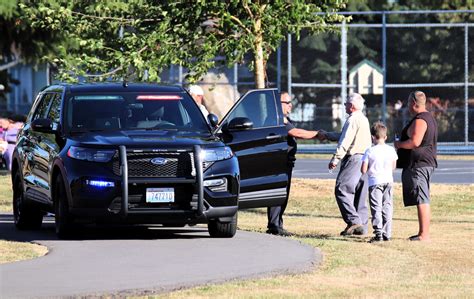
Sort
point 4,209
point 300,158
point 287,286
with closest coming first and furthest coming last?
point 287,286, point 4,209, point 300,158

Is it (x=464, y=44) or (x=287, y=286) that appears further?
(x=464, y=44)

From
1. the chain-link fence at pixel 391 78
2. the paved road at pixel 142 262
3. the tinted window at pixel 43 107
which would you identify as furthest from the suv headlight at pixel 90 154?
the chain-link fence at pixel 391 78

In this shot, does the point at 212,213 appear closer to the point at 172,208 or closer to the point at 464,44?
the point at 172,208

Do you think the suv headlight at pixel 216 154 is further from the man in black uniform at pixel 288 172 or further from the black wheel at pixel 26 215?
the black wheel at pixel 26 215

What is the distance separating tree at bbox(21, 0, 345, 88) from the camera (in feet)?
75.5

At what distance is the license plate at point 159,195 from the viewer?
15062 millimetres

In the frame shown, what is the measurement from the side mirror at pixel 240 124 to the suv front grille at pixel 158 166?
130 cm

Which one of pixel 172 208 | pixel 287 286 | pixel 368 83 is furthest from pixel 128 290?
pixel 368 83

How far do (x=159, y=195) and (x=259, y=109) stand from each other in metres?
2.53

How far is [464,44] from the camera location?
1534 inches

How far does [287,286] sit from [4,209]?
35.8 feet

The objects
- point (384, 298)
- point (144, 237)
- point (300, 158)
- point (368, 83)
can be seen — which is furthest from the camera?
point (300, 158)

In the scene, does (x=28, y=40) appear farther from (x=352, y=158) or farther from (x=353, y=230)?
(x=353, y=230)

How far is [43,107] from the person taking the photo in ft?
58.0
